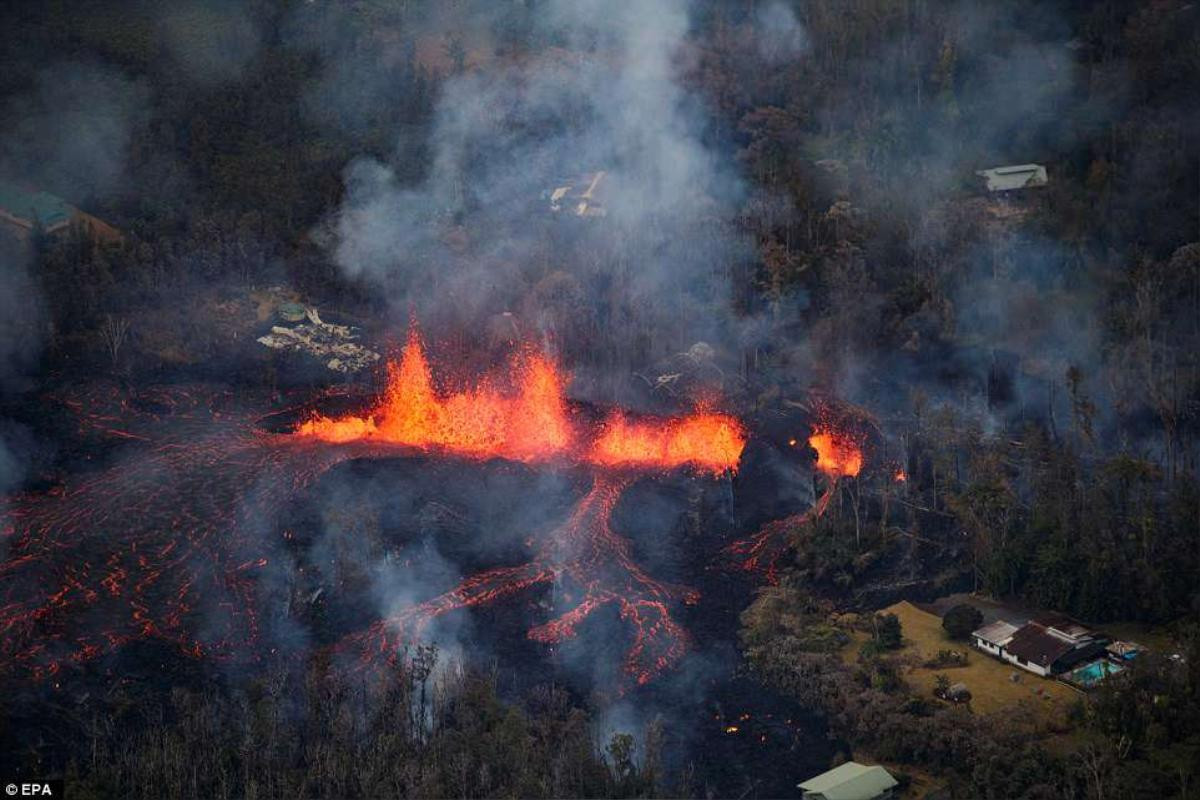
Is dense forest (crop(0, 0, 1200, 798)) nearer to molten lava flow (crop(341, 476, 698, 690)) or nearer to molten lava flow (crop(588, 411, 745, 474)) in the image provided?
molten lava flow (crop(588, 411, 745, 474))

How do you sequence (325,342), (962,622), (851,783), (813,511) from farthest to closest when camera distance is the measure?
(325,342), (813,511), (962,622), (851,783)

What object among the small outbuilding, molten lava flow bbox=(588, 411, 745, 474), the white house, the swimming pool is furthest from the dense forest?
the white house

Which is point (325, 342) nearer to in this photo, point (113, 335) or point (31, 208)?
point (113, 335)

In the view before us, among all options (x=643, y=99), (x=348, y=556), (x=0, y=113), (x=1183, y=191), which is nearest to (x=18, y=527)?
(x=348, y=556)

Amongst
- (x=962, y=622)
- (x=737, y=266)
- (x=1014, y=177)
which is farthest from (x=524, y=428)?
(x=1014, y=177)

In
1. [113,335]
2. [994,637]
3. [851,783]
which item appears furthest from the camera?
[113,335]

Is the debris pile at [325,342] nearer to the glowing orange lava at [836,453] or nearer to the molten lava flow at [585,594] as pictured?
the molten lava flow at [585,594]

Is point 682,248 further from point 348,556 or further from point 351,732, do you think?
point 351,732
